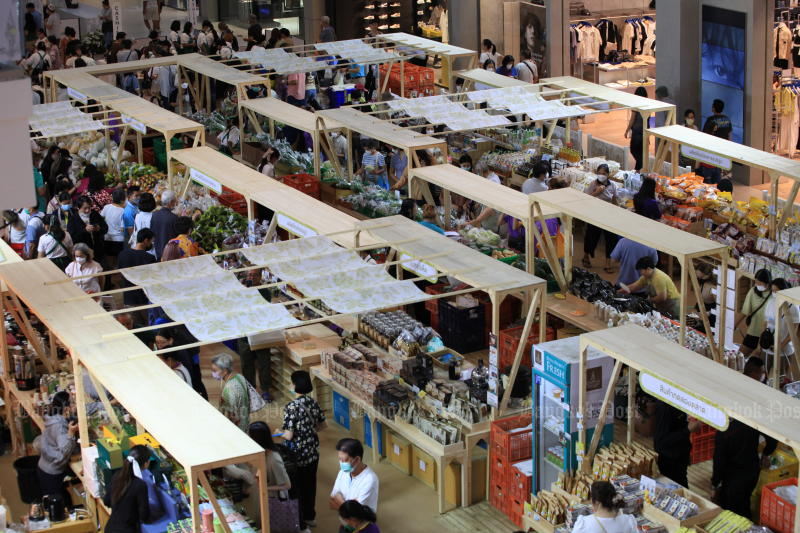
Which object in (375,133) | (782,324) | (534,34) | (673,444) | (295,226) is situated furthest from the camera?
(534,34)

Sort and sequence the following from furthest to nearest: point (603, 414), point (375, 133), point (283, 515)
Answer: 1. point (375, 133)
2. point (603, 414)
3. point (283, 515)

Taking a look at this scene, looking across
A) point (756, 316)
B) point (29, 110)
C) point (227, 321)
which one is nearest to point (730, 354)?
point (756, 316)

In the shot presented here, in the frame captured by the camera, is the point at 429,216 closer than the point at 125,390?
No

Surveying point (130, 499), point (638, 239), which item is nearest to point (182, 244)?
point (638, 239)

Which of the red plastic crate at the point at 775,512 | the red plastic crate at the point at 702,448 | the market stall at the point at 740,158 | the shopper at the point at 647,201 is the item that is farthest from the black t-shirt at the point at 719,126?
the red plastic crate at the point at 775,512

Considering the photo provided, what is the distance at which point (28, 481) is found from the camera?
10.7 m

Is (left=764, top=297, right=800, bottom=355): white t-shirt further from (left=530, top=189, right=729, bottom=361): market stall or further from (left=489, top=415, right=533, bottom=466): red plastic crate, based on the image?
(left=489, top=415, right=533, bottom=466): red plastic crate

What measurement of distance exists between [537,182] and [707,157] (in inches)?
86.4

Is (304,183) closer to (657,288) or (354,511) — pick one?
(657,288)

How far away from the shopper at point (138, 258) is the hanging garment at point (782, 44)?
1338 centimetres

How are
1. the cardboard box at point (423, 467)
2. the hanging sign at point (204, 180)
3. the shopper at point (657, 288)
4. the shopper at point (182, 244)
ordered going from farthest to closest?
the hanging sign at point (204, 180)
the shopper at point (182, 244)
the shopper at point (657, 288)
the cardboard box at point (423, 467)

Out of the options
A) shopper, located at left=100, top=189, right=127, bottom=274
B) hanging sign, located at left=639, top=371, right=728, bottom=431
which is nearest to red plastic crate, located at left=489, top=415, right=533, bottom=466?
hanging sign, located at left=639, top=371, right=728, bottom=431

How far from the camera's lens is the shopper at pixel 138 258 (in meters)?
13.4

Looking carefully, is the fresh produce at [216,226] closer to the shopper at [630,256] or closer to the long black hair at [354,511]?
the shopper at [630,256]
